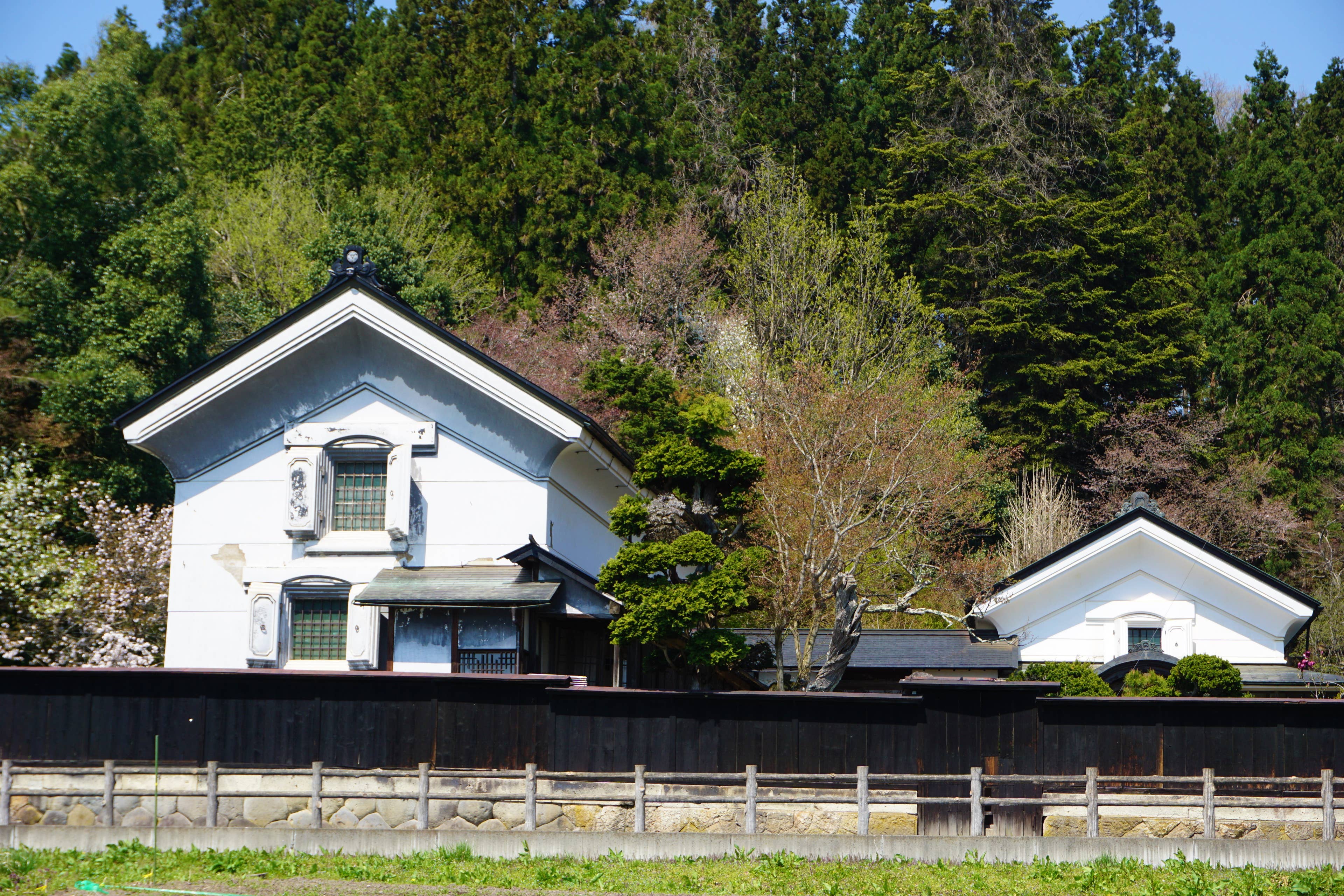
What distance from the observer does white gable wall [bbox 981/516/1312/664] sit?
85.3 feet

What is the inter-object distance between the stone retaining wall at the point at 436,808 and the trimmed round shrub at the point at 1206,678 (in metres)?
6.38

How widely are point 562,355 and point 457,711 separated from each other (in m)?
25.5

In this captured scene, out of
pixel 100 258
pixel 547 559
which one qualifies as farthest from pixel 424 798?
pixel 100 258

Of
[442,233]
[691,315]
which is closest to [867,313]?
[691,315]

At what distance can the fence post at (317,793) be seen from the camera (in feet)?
53.0

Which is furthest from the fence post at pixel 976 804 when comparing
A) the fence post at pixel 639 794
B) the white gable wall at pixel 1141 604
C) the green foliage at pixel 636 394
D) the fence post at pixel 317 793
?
the white gable wall at pixel 1141 604

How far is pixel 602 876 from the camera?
14.2 meters

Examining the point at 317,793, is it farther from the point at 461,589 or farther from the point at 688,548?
the point at 688,548

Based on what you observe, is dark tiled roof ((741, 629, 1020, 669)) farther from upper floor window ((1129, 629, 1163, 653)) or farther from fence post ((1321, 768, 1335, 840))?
fence post ((1321, 768, 1335, 840))

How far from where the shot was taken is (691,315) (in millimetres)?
44344

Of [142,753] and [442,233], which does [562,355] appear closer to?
[442,233]

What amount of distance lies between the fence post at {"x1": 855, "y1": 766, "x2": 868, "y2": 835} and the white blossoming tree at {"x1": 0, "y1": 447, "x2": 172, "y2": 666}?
14.4 m

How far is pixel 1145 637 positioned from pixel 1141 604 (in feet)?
2.47

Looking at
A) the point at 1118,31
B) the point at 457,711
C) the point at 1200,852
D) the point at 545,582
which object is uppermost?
the point at 1118,31
